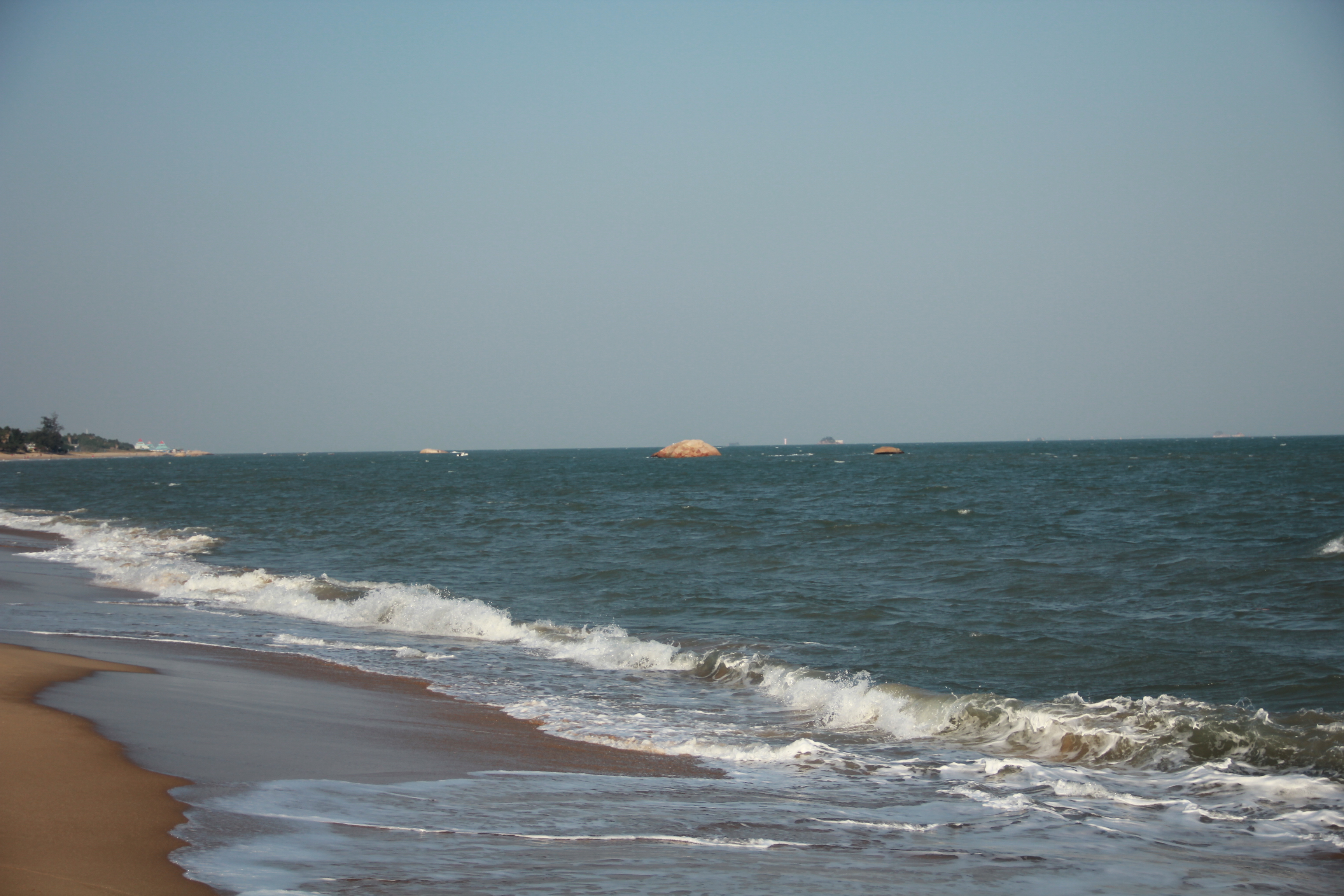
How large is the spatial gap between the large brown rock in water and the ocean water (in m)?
95.2

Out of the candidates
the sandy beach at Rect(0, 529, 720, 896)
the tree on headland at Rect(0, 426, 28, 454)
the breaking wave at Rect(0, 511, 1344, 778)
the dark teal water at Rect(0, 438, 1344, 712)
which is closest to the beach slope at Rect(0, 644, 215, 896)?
the sandy beach at Rect(0, 529, 720, 896)

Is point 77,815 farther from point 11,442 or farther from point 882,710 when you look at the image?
point 11,442

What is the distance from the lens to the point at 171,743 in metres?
6.82

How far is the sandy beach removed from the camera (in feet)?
14.5

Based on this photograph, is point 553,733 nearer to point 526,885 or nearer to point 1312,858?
point 526,885

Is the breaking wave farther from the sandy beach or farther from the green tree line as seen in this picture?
the green tree line

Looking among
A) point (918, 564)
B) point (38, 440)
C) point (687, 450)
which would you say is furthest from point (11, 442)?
point (918, 564)

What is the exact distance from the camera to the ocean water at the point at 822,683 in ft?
16.8

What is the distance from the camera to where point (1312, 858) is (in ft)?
18.0

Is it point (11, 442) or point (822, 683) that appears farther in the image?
point (11, 442)

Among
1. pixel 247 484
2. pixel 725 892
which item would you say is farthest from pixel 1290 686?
pixel 247 484

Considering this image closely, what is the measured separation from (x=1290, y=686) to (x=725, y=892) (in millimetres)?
8285

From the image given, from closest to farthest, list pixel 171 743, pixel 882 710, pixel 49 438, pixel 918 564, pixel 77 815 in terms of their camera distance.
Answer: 1. pixel 77 815
2. pixel 171 743
3. pixel 882 710
4. pixel 918 564
5. pixel 49 438

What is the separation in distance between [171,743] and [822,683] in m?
6.68
